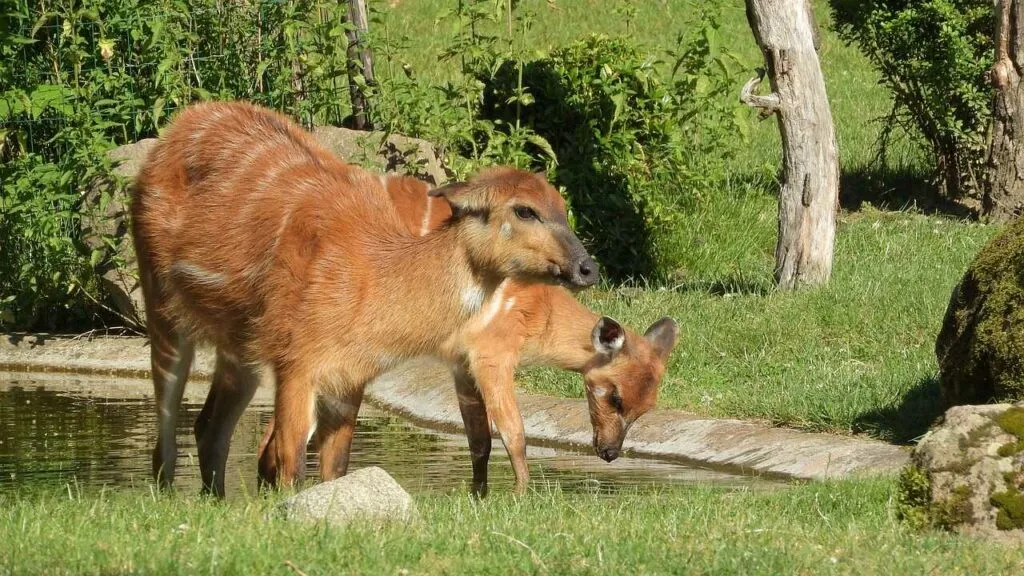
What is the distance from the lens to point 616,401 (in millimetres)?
9164

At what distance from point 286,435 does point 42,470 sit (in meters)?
2.24

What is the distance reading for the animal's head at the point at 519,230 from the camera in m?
6.87

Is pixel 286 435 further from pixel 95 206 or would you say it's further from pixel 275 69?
pixel 275 69

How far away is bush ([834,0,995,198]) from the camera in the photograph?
48.8 feet

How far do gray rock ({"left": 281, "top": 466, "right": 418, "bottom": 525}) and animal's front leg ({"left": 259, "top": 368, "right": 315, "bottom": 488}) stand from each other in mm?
1108

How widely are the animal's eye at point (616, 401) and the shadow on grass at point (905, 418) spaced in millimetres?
1404

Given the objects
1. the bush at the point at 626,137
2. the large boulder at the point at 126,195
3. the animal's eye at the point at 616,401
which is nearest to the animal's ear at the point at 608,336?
the animal's eye at the point at 616,401

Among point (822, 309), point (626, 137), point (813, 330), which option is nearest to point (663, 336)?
point (813, 330)

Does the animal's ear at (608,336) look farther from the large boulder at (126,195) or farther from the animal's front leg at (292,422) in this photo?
the large boulder at (126,195)

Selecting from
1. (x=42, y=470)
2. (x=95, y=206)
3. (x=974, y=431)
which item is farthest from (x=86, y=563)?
(x=95, y=206)

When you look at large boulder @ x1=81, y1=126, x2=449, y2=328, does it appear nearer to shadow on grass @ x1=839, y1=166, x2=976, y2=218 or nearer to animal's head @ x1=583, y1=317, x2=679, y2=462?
animal's head @ x1=583, y1=317, x2=679, y2=462

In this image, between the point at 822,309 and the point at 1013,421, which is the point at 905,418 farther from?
the point at 1013,421

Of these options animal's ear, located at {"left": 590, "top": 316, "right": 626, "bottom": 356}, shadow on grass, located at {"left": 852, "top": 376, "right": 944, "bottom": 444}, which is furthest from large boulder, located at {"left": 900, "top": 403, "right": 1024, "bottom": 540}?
animal's ear, located at {"left": 590, "top": 316, "right": 626, "bottom": 356}

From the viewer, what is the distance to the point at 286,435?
23.7 feet
